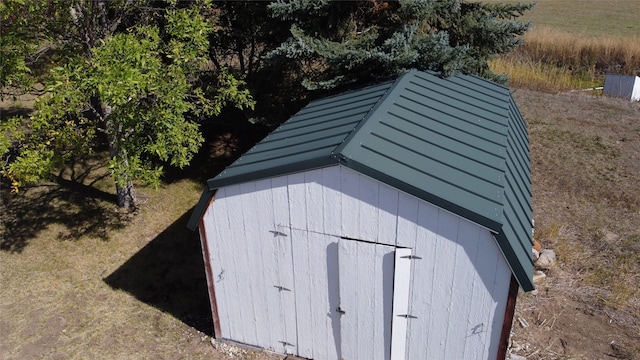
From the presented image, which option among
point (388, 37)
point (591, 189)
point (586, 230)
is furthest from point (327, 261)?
point (591, 189)

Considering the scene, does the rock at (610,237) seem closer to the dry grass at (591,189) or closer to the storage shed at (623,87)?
the dry grass at (591,189)

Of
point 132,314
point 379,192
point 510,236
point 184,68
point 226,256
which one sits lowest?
point 132,314

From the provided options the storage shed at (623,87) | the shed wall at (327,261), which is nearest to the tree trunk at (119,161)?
the shed wall at (327,261)

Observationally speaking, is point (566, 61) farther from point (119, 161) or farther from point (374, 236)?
point (119, 161)

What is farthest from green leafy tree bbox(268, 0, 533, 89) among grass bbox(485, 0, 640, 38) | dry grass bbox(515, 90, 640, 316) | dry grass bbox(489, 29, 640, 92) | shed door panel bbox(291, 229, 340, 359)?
grass bbox(485, 0, 640, 38)

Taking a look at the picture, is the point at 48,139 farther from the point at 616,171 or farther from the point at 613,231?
the point at 616,171

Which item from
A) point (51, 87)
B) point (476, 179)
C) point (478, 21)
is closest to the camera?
point (476, 179)

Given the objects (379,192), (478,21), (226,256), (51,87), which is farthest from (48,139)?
(478,21)
